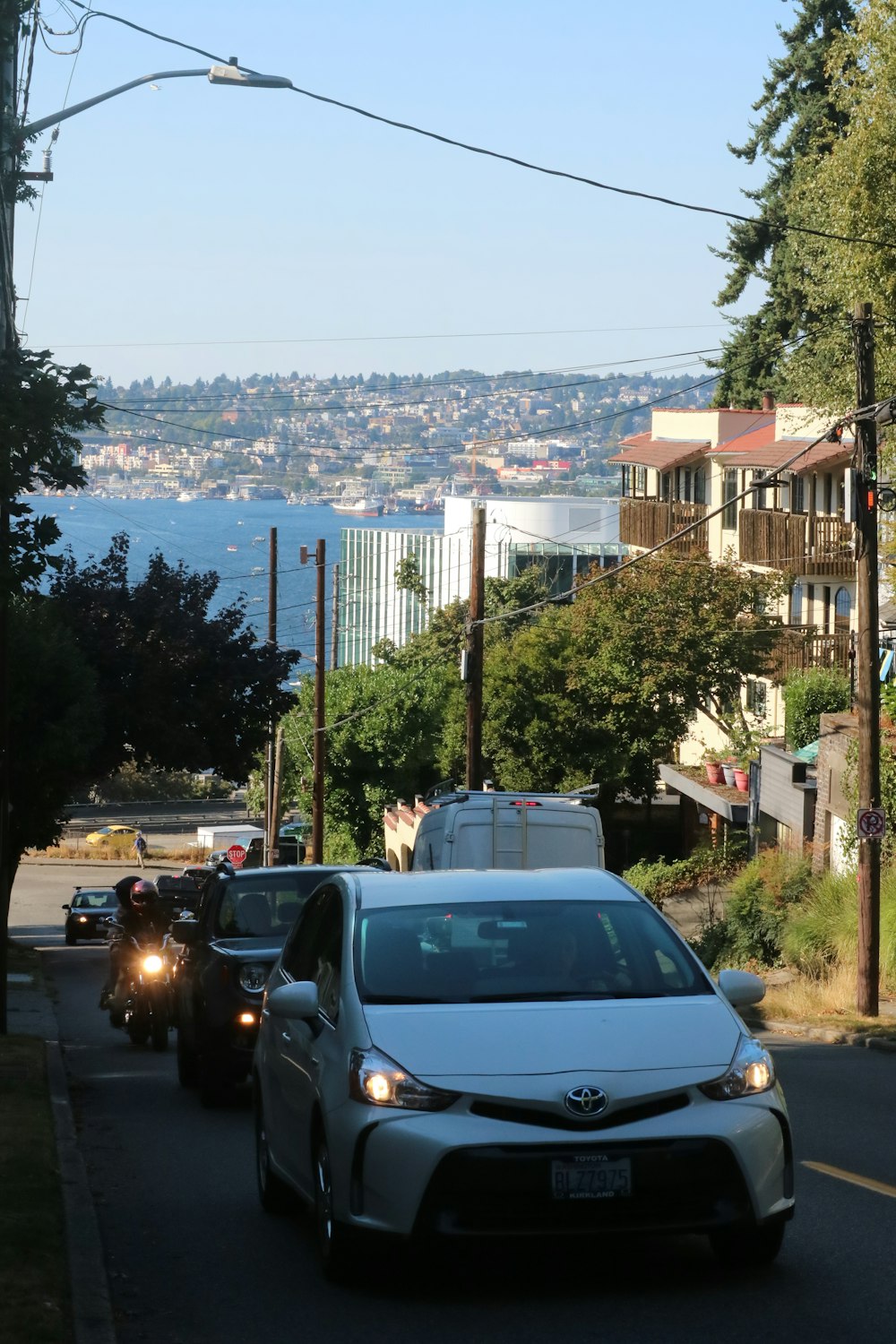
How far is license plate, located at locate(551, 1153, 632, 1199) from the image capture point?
6.66 meters

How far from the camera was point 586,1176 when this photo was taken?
6.66 m

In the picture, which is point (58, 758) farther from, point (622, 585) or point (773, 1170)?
point (622, 585)

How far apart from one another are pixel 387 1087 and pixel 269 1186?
2435 mm

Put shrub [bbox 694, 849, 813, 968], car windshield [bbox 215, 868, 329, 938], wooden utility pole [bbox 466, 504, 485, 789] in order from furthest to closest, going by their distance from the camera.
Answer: wooden utility pole [bbox 466, 504, 485, 789], shrub [bbox 694, 849, 813, 968], car windshield [bbox 215, 868, 329, 938]

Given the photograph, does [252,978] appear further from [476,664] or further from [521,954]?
[476,664]

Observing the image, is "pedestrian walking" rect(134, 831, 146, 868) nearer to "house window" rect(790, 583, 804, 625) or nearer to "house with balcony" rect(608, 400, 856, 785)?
"house with balcony" rect(608, 400, 856, 785)

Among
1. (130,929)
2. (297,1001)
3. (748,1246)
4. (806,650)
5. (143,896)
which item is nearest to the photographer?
(748,1246)

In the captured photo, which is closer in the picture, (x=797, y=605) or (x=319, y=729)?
(x=319, y=729)

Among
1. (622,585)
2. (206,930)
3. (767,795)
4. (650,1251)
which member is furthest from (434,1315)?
(622,585)

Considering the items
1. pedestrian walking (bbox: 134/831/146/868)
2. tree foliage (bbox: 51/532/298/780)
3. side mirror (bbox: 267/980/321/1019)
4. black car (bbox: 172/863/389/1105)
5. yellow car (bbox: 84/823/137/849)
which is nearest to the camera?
side mirror (bbox: 267/980/321/1019)

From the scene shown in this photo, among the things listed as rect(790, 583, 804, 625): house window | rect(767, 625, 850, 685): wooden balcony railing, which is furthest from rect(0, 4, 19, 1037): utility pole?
rect(790, 583, 804, 625): house window

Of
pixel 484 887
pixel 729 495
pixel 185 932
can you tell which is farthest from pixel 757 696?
pixel 484 887

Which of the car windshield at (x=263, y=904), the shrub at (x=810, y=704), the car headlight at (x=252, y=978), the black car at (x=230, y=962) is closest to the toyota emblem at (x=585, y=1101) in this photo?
the black car at (x=230, y=962)

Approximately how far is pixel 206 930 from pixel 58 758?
11.6m
